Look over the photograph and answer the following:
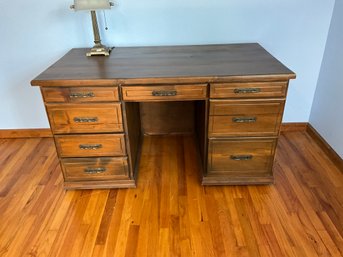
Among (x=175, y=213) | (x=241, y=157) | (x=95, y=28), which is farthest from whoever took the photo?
(x=95, y=28)

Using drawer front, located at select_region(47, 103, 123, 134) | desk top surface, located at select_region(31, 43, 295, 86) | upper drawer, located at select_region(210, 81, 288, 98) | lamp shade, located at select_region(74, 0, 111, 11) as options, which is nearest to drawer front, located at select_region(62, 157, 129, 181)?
drawer front, located at select_region(47, 103, 123, 134)

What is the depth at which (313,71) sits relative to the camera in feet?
7.18

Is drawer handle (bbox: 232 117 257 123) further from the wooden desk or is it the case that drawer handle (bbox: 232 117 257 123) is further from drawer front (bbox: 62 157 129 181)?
drawer front (bbox: 62 157 129 181)

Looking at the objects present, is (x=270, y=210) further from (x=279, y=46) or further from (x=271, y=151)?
(x=279, y=46)

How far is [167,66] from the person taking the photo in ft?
5.35

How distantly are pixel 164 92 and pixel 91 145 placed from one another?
1.86ft

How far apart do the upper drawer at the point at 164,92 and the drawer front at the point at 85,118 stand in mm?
106

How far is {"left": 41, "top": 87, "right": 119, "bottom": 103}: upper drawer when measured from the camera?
152 cm

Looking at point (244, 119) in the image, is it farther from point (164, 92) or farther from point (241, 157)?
point (164, 92)

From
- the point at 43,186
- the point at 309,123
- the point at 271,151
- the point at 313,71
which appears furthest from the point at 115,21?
the point at 309,123

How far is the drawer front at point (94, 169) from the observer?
173 centimetres

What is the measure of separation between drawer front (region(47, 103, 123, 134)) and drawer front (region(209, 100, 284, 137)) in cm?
56

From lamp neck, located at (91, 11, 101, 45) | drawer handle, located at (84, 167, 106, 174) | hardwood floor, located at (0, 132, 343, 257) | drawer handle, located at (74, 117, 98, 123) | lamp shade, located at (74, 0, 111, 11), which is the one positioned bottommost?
hardwood floor, located at (0, 132, 343, 257)

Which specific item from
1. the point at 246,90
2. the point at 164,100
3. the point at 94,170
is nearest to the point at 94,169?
the point at 94,170
